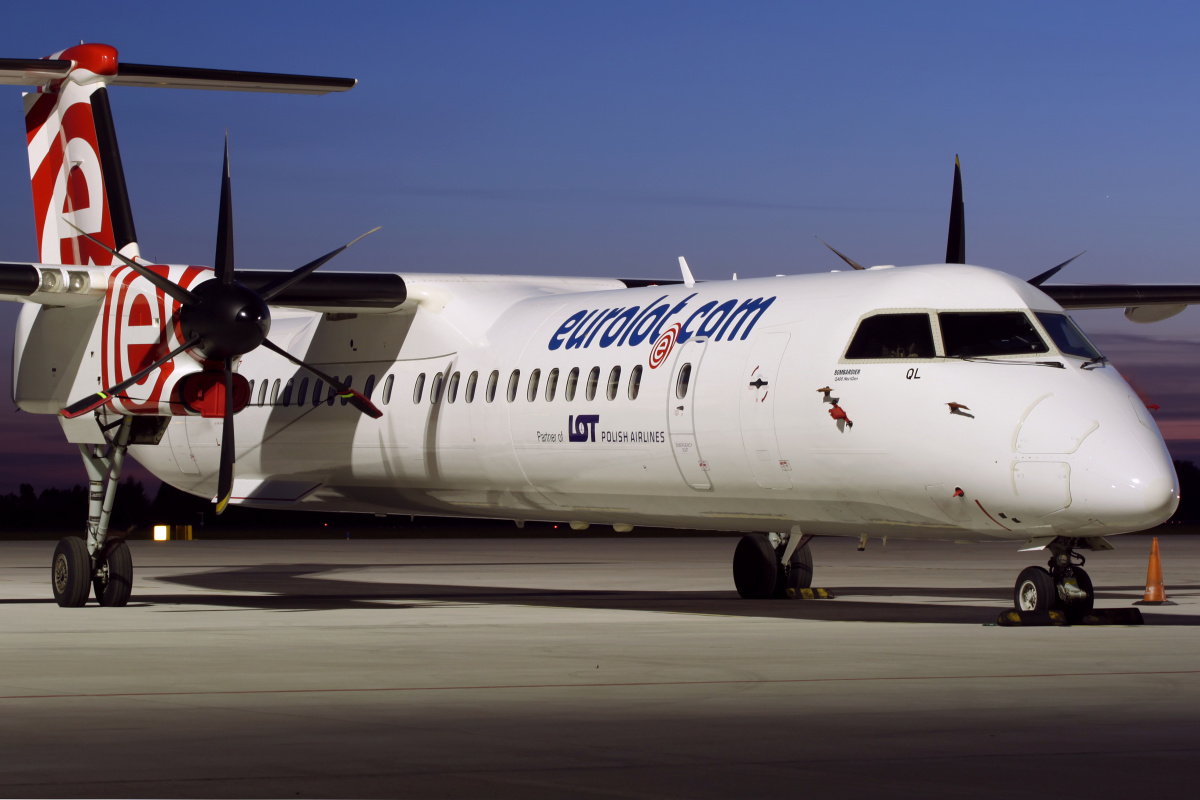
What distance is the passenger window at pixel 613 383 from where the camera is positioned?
50.0 ft

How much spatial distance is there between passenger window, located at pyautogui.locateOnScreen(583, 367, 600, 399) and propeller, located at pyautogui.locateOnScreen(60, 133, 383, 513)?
313cm

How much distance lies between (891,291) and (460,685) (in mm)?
5769

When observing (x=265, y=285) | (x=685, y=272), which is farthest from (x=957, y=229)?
(x=265, y=285)

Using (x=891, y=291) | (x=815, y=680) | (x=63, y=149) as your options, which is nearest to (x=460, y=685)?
(x=815, y=680)

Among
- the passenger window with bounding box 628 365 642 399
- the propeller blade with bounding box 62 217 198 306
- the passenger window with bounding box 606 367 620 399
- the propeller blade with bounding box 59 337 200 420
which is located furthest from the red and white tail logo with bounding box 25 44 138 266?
the passenger window with bounding box 628 365 642 399

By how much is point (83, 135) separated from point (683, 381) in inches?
337

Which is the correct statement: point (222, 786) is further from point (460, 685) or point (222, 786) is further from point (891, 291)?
point (891, 291)

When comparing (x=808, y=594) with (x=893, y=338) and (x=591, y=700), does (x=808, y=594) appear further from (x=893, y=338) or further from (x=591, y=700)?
(x=591, y=700)

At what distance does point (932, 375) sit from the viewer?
12.6 metres

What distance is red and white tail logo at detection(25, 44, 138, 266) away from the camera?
18.4 meters

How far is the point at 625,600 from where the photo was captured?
18.9 meters

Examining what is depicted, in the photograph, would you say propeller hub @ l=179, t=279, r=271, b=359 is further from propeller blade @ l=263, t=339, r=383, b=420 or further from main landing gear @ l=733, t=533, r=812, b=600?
main landing gear @ l=733, t=533, r=812, b=600

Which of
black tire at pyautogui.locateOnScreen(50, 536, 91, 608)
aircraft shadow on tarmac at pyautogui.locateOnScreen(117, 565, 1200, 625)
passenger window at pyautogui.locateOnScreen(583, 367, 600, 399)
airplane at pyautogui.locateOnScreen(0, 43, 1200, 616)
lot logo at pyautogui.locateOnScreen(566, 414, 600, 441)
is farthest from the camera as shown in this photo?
black tire at pyautogui.locateOnScreen(50, 536, 91, 608)

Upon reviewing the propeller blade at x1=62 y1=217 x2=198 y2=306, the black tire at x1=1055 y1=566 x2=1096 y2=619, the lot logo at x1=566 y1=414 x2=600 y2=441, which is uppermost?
the propeller blade at x1=62 y1=217 x2=198 y2=306
